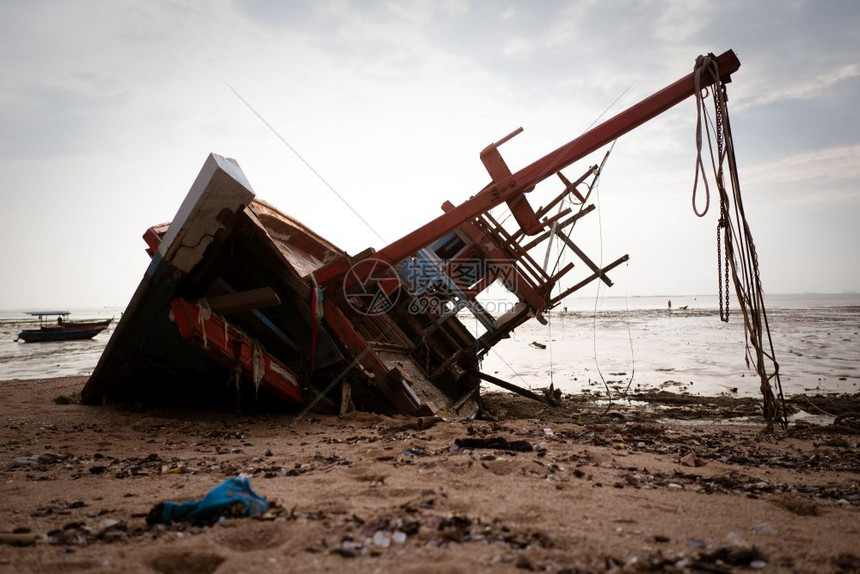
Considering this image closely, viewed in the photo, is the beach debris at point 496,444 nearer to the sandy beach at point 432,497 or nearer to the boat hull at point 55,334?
the sandy beach at point 432,497

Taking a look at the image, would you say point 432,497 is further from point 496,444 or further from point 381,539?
point 496,444

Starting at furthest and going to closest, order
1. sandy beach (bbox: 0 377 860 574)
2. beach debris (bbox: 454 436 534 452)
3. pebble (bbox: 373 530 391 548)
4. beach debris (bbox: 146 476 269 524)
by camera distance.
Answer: beach debris (bbox: 454 436 534 452) < beach debris (bbox: 146 476 269 524) < pebble (bbox: 373 530 391 548) < sandy beach (bbox: 0 377 860 574)

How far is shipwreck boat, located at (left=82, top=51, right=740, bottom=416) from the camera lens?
5121 mm

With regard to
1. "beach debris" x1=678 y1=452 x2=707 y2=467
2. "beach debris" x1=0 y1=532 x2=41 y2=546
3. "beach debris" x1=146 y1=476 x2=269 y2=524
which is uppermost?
"beach debris" x1=146 y1=476 x2=269 y2=524

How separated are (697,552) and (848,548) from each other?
750 millimetres

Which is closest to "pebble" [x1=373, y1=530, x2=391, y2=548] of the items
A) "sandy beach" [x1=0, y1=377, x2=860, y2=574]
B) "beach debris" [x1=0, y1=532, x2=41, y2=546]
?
"sandy beach" [x1=0, y1=377, x2=860, y2=574]

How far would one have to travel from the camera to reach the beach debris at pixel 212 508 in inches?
103

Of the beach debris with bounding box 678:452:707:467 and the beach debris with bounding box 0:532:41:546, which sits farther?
the beach debris with bounding box 678:452:707:467

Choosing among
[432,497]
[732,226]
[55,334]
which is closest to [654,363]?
[732,226]

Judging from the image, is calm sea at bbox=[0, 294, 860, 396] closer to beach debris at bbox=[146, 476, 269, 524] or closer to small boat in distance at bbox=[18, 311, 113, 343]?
small boat in distance at bbox=[18, 311, 113, 343]

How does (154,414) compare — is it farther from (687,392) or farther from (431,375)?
(687,392)

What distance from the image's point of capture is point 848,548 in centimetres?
234

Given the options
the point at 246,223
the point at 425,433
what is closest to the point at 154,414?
the point at 246,223

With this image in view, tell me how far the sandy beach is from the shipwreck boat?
25.5 inches
